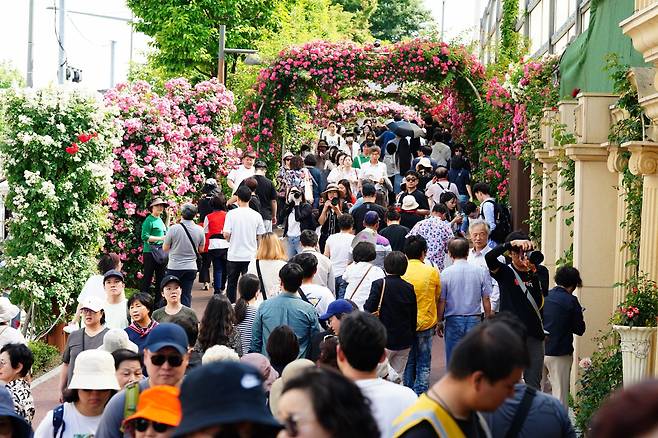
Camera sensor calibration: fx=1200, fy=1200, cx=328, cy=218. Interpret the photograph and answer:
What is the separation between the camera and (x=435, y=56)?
25.4 meters

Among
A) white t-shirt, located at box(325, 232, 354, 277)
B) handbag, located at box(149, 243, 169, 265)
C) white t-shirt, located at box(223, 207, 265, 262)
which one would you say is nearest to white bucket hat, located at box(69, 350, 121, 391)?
white t-shirt, located at box(325, 232, 354, 277)

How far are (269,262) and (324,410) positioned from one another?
8.42 metres

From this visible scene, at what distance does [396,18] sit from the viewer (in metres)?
70.9

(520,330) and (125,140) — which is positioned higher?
(125,140)

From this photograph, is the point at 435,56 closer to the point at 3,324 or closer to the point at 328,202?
the point at 328,202

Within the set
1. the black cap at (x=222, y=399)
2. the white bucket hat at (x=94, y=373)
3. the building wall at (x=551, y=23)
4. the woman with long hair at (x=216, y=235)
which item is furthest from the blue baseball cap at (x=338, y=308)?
the woman with long hair at (x=216, y=235)

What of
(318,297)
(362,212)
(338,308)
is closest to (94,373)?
(338,308)

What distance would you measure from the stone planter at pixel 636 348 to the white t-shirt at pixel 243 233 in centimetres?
748

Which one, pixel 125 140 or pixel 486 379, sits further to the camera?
pixel 125 140

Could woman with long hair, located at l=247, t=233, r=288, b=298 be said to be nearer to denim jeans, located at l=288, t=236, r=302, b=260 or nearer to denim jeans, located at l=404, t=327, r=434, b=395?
denim jeans, located at l=404, t=327, r=434, b=395

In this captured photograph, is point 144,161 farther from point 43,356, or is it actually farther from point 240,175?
point 43,356

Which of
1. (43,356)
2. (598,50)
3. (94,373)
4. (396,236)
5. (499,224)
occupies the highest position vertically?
(598,50)

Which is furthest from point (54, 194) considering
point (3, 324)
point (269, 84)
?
point (269, 84)

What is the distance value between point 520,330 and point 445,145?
22247mm
